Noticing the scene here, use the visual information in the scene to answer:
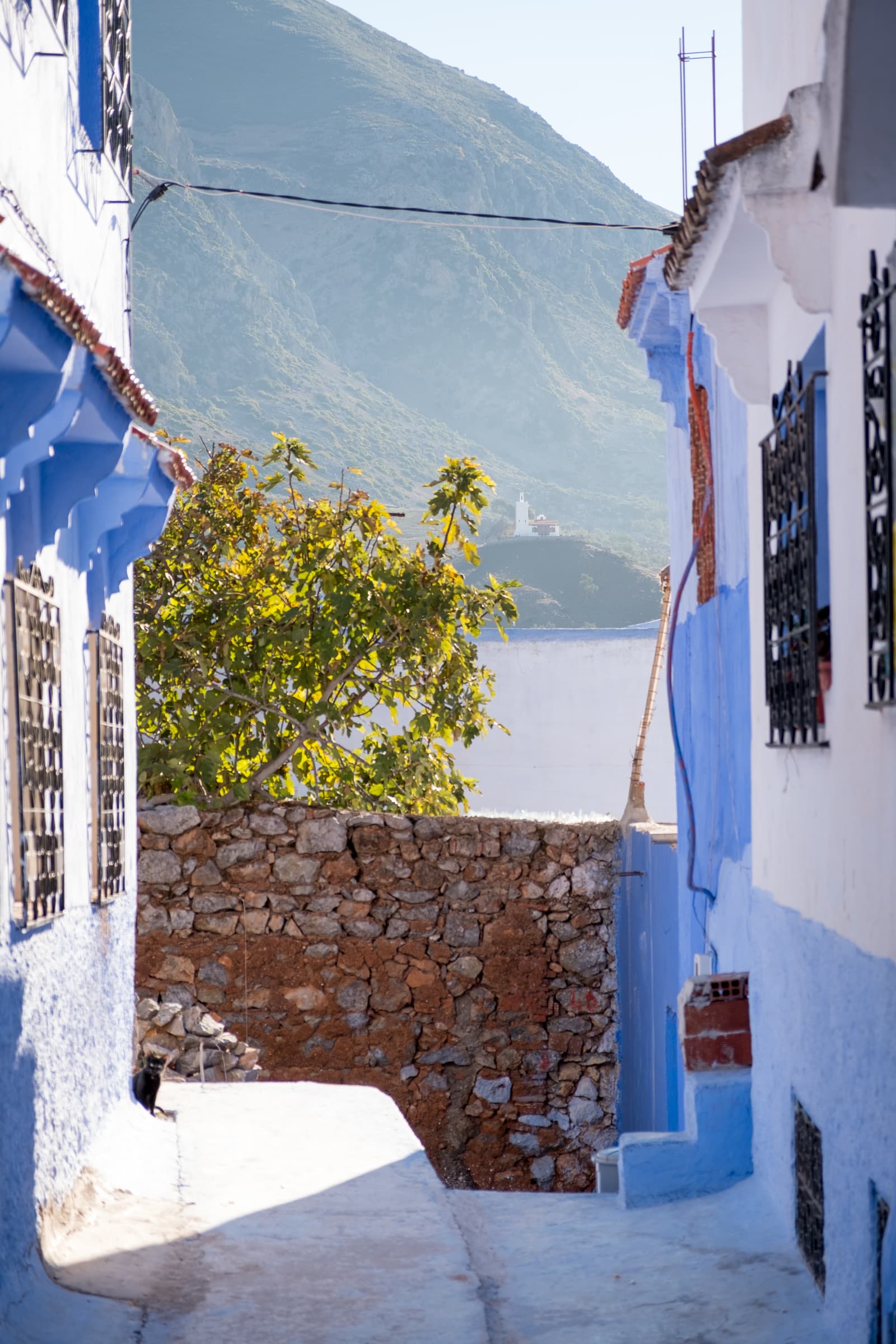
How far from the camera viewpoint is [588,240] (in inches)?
3851

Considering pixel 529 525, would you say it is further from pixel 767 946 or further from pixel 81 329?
pixel 81 329

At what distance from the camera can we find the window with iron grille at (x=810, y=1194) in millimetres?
4820

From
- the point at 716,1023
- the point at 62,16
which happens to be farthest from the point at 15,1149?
the point at 62,16

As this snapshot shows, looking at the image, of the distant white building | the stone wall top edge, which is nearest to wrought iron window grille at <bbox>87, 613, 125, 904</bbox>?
the stone wall top edge

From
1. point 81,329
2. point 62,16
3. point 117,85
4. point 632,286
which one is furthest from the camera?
point 632,286

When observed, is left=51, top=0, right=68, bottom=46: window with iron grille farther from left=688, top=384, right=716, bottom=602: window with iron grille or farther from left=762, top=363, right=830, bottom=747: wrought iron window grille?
left=688, top=384, right=716, bottom=602: window with iron grille

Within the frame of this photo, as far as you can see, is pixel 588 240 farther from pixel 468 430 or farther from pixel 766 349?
pixel 766 349

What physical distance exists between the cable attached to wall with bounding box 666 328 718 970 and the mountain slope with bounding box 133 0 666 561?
189 ft

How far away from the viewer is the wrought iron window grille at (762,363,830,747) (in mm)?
4781

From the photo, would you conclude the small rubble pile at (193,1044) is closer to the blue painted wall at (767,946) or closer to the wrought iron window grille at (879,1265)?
the blue painted wall at (767,946)

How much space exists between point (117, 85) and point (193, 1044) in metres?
5.44

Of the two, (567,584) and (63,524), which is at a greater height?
(567,584)

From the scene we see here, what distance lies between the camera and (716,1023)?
648cm

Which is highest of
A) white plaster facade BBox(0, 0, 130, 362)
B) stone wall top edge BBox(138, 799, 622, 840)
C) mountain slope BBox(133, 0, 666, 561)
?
mountain slope BBox(133, 0, 666, 561)
